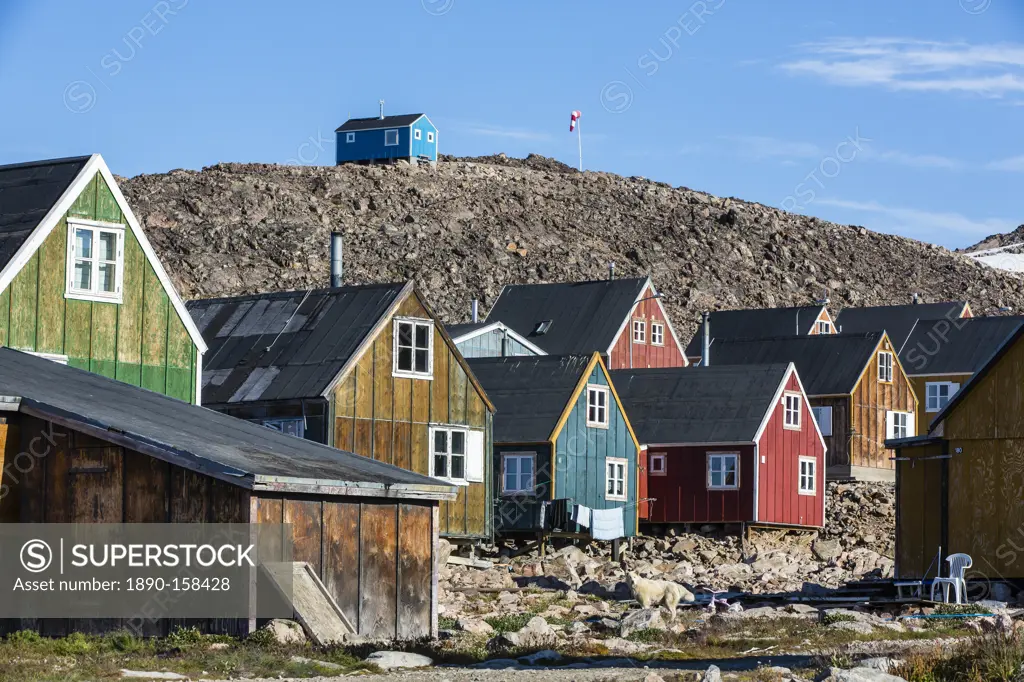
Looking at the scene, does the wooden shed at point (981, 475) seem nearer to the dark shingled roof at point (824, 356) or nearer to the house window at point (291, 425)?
the house window at point (291, 425)

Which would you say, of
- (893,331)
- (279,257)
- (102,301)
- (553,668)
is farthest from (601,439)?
(279,257)

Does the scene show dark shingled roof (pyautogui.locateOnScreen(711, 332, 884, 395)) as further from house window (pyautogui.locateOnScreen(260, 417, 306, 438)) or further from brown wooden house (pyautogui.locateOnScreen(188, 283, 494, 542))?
house window (pyautogui.locateOnScreen(260, 417, 306, 438))

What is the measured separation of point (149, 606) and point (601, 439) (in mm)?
26294

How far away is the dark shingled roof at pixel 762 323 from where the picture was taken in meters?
80.7

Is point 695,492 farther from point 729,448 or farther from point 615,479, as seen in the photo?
point 615,479

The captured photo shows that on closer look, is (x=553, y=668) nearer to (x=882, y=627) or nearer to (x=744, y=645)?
(x=744, y=645)

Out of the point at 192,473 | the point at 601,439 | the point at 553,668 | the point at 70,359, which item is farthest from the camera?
the point at 601,439

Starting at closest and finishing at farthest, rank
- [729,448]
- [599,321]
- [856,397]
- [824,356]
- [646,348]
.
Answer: [729,448], [856,397], [824,356], [599,321], [646,348]

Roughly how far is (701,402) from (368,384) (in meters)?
17.1

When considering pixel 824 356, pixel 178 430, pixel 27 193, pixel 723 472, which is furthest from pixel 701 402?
pixel 178 430

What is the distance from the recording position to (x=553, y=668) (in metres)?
20.9

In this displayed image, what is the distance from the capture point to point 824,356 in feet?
217

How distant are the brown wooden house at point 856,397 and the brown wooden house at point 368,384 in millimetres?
23299

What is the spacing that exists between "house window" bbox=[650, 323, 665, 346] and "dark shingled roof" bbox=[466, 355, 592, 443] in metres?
23.4
